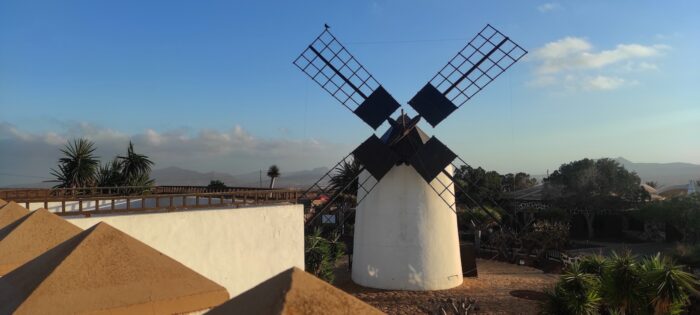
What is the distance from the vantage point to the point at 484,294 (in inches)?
512

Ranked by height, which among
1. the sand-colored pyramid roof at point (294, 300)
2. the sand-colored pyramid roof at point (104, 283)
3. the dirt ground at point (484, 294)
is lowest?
the dirt ground at point (484, 294)

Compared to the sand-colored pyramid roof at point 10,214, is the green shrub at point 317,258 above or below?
below

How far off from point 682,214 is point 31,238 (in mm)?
26843

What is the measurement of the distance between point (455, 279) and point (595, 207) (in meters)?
18.1

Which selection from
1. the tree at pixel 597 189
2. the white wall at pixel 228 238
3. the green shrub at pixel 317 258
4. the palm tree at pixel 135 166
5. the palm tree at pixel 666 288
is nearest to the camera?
the palm tree at pixel 666 288

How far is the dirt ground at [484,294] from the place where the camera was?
38.2 feet

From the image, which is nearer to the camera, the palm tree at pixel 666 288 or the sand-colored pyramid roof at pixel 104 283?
the sand-colored pyramid roof at pixel 104 283

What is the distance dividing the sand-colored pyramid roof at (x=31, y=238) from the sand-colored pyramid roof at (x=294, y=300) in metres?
3.97

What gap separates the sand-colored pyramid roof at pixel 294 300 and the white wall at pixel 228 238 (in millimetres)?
7778

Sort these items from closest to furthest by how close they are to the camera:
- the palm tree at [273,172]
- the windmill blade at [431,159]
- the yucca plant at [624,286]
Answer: the yucca plant at [624,286] → the windmill blade at [431,159] → the palm tree at [273,172]

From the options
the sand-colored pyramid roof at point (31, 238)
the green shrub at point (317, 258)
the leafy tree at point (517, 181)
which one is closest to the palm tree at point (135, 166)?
the green shrub at point (317, 258)

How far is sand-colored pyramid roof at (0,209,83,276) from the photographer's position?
490 centimetres

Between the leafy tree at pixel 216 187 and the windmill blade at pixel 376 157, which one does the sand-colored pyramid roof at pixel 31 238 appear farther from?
the leafy tree at pixel 216 187

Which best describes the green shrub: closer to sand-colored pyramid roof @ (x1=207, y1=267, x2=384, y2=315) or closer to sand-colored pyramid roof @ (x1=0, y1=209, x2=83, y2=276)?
sand-colored pyramid roof @ (x1=0, y1=209, x2=83, y2=276)
